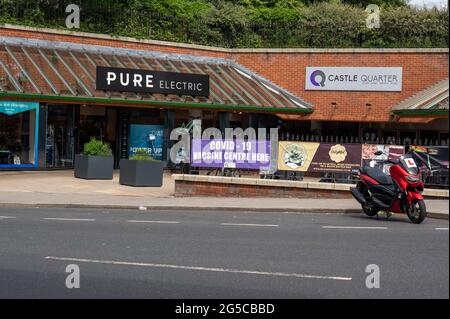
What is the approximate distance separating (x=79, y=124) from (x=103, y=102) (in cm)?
235

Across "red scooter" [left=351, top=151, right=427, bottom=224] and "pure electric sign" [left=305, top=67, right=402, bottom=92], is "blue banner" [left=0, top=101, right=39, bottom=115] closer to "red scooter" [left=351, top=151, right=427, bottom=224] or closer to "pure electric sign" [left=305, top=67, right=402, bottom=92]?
"pure electric sign" [left=305, top=67, right=402, bottom=92]

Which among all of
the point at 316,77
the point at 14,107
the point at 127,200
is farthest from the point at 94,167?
the point at 316,77

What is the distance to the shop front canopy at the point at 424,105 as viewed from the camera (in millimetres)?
25047

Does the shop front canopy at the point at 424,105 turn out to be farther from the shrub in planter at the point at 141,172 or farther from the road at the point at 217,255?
the road at the point at 217,255

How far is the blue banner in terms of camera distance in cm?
2467

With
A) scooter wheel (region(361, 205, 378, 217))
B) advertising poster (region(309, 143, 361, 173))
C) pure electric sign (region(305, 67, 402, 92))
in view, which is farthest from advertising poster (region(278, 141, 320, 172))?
pure electric sign (region(305, 67, 402, 92))

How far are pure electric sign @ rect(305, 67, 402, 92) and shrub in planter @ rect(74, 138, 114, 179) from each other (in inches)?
424

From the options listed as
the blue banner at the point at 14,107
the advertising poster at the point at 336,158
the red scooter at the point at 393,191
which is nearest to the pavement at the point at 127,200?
the red scooter at the point at 393,191

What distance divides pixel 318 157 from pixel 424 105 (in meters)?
8.00

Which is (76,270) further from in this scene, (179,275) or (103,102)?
(103,102)

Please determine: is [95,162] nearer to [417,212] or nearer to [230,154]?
[230,154]

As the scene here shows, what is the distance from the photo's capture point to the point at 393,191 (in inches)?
538

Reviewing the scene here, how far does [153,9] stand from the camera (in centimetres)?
3394
